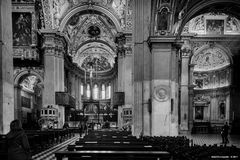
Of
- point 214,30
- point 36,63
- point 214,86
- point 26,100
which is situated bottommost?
point 26,100

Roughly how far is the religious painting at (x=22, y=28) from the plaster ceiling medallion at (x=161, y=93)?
14961 mm

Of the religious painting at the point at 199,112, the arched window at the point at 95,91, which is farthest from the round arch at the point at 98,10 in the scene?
the arched window at the point at 95,91

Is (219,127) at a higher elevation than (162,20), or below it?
below

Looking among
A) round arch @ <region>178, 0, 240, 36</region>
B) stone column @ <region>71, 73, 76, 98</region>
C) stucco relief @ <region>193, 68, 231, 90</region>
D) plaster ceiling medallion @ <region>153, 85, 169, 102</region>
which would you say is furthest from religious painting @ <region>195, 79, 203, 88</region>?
stone column @ <region>71, 73, 76, 98</region>

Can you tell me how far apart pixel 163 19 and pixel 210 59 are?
48.6ft

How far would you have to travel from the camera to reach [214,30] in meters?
21.7

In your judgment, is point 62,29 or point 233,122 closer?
point 233,122

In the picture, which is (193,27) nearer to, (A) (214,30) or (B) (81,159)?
(A) (214,30)

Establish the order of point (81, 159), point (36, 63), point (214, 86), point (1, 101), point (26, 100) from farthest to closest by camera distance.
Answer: point (26, 100) < point (214, 86) < point (36, 63) < point (1, 101) < point (81, 159)

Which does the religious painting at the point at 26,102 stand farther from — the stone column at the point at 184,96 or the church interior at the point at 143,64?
the stone column at the point at 184,96

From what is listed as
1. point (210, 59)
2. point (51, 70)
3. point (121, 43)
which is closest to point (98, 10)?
point (121, 43)

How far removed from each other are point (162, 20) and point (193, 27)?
39.8 feet

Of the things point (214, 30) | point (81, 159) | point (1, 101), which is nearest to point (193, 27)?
point (214, 30)

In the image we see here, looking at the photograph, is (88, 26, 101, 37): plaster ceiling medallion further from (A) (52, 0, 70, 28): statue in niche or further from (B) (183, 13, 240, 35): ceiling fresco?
(B) (183, 13, 240, 35): ceiling fresco
